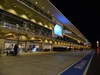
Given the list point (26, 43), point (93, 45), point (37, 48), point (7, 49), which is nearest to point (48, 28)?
point (37, 48)

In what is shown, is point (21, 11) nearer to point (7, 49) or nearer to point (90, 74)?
point (7, 49)

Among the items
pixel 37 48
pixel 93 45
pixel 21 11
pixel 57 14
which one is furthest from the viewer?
pixel 93 45

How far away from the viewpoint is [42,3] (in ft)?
104

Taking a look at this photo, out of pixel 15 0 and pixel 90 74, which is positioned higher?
pixel 15 0

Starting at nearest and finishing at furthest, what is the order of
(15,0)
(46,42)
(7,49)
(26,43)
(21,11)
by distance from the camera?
(15,0) → (7,49) → (21,11) → (26,43) → (46,42)

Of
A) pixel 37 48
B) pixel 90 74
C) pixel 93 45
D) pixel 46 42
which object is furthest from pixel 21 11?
pixel 93 45

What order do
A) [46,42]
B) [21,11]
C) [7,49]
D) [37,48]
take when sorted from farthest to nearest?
[46,42]
[37,48]
[21,11]
[7,49]

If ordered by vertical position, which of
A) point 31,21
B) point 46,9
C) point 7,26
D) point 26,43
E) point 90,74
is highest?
point 46,9

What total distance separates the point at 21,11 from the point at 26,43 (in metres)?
6.92

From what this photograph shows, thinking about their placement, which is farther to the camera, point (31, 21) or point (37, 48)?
point (37, 48)

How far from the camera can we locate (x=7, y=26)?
971 inches

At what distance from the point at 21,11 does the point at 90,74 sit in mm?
21810

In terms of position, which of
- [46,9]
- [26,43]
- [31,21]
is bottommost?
[26,43]

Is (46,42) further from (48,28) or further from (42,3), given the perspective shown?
(42,3)
